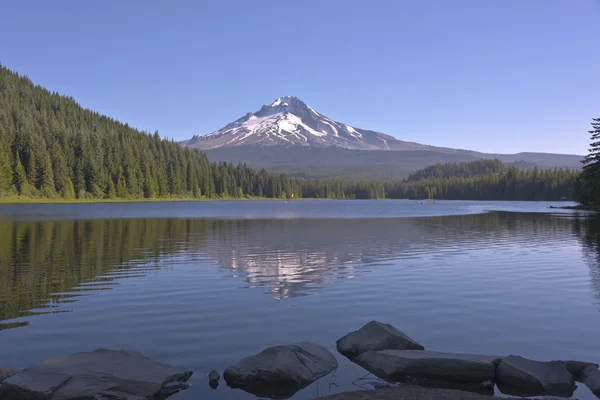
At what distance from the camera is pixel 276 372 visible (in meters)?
12.5

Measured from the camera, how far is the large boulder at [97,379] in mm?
→ 10781

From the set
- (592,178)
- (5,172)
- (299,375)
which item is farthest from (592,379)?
(5,172)

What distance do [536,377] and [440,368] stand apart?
230 centimetres

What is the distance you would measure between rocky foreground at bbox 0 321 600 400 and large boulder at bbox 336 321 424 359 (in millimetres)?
464

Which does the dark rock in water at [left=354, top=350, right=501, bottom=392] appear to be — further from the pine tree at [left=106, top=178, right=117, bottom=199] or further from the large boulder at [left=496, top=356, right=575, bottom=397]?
the pine tree at [left=106, top=178, right=117, bottom=199]

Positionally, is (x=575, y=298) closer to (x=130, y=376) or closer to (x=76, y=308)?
(x=130, y=376)

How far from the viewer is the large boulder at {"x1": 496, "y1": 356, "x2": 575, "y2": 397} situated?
12.0 meters

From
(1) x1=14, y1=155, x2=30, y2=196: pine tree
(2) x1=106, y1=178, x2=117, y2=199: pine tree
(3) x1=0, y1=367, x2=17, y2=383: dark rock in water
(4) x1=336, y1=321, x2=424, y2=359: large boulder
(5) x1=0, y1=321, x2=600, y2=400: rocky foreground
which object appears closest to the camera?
(5) x1=0, y1=321, x2=600, y2=400: rocky foreground

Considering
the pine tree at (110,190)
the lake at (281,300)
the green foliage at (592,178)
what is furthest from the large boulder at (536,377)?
the pine tree at (110,190)

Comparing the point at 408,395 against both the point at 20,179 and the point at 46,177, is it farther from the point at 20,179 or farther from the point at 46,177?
the point at 46,177

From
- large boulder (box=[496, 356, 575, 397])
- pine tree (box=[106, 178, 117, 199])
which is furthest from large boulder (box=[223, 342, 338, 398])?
pine tree (box=[106, 178, 117, 199])

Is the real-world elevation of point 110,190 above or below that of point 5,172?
below

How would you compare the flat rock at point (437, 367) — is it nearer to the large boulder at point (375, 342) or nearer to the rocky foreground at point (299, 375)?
the rocky foreground at point (299, 375)

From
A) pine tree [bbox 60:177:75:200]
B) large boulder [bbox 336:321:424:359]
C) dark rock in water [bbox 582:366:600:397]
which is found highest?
pine tree [bbox 60:177:75:200]
